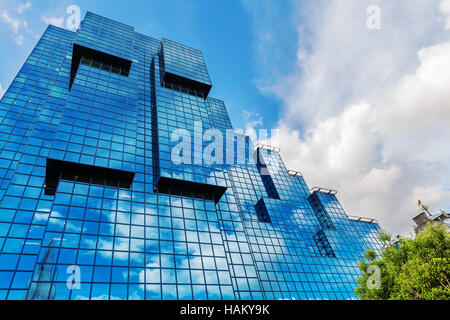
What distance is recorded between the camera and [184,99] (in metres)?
58.8

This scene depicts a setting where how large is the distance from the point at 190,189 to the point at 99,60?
35.2 meters

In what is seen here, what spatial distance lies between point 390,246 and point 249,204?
152 ft

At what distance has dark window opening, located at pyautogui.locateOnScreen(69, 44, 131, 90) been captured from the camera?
2148 inches

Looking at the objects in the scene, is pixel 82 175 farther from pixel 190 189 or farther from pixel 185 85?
pixel 185 85

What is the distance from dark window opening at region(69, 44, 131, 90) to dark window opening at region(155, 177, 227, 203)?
29.0m

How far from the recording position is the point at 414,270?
76.6ft

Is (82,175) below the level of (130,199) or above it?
above

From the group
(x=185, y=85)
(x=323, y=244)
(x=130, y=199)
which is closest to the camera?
(x=130, y=199)

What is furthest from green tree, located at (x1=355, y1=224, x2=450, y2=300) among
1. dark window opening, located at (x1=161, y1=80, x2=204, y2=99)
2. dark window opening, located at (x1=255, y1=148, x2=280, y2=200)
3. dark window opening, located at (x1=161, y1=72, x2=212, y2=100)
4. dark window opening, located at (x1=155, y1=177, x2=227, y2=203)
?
dark window opening, located at (x1=255, y1=148, x2=280, y2=200)

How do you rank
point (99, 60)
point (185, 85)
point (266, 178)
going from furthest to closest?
point (266, 178) → point (185, 85) → point (99, 60)

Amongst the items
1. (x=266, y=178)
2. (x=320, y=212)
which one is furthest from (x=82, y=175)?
(x=320, y=212)

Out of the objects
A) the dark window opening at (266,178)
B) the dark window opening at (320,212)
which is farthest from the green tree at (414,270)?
the dark window opening at (320,212)

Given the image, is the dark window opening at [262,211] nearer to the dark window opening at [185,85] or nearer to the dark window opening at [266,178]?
the dark window opening at [266,178]
